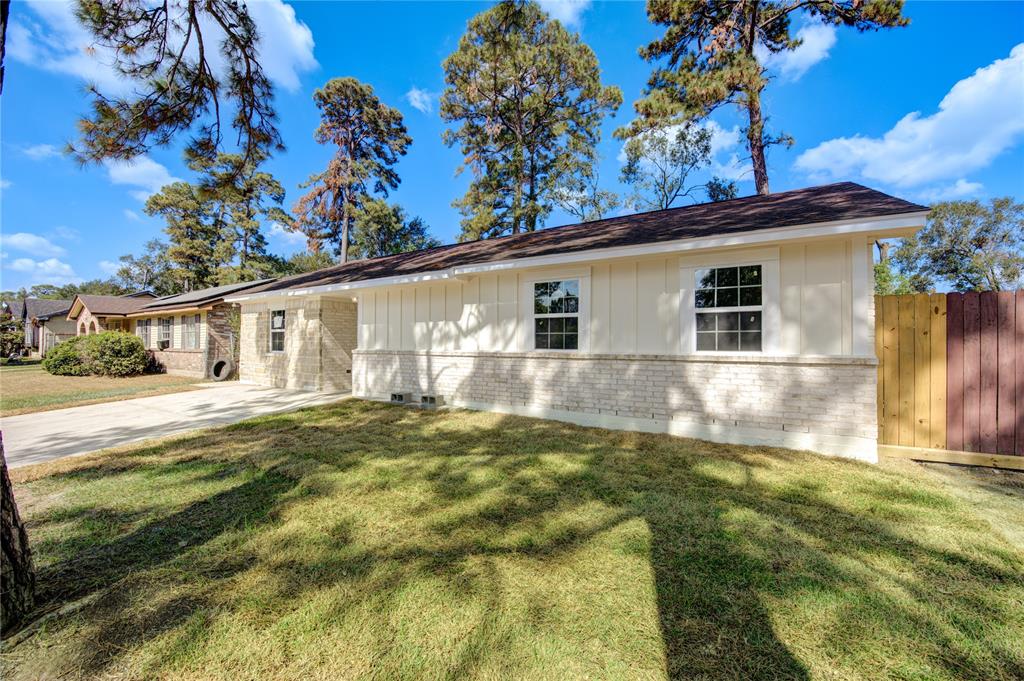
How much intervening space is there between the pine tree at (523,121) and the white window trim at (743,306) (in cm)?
1577

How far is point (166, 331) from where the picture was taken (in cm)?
1905

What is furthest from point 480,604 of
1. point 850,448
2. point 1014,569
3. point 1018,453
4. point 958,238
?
point 958,238

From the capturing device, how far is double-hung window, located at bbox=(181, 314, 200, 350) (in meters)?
17.2

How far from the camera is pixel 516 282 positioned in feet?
26.1

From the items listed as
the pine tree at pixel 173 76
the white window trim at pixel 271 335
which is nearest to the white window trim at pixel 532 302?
the pine tree at pixel 173 76

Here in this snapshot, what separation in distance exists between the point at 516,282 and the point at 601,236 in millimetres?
1879

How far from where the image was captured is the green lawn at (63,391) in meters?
9.30

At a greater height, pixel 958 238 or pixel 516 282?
pixel 958 238

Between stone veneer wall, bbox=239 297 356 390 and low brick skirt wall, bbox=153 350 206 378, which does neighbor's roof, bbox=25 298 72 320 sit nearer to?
low brick skirt wall, bbox=153 350 206 378

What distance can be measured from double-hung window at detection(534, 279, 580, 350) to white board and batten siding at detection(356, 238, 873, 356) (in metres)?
0.14

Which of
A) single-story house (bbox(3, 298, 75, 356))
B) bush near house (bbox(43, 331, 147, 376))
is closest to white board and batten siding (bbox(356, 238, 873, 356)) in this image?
bush near house (bbox(43, 331, 147, 376))

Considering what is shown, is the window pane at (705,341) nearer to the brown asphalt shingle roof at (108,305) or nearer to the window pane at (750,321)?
the window pane at (750,321)

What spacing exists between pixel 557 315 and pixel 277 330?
9.36 meters

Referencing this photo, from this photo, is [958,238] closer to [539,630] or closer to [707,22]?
[707,22]
